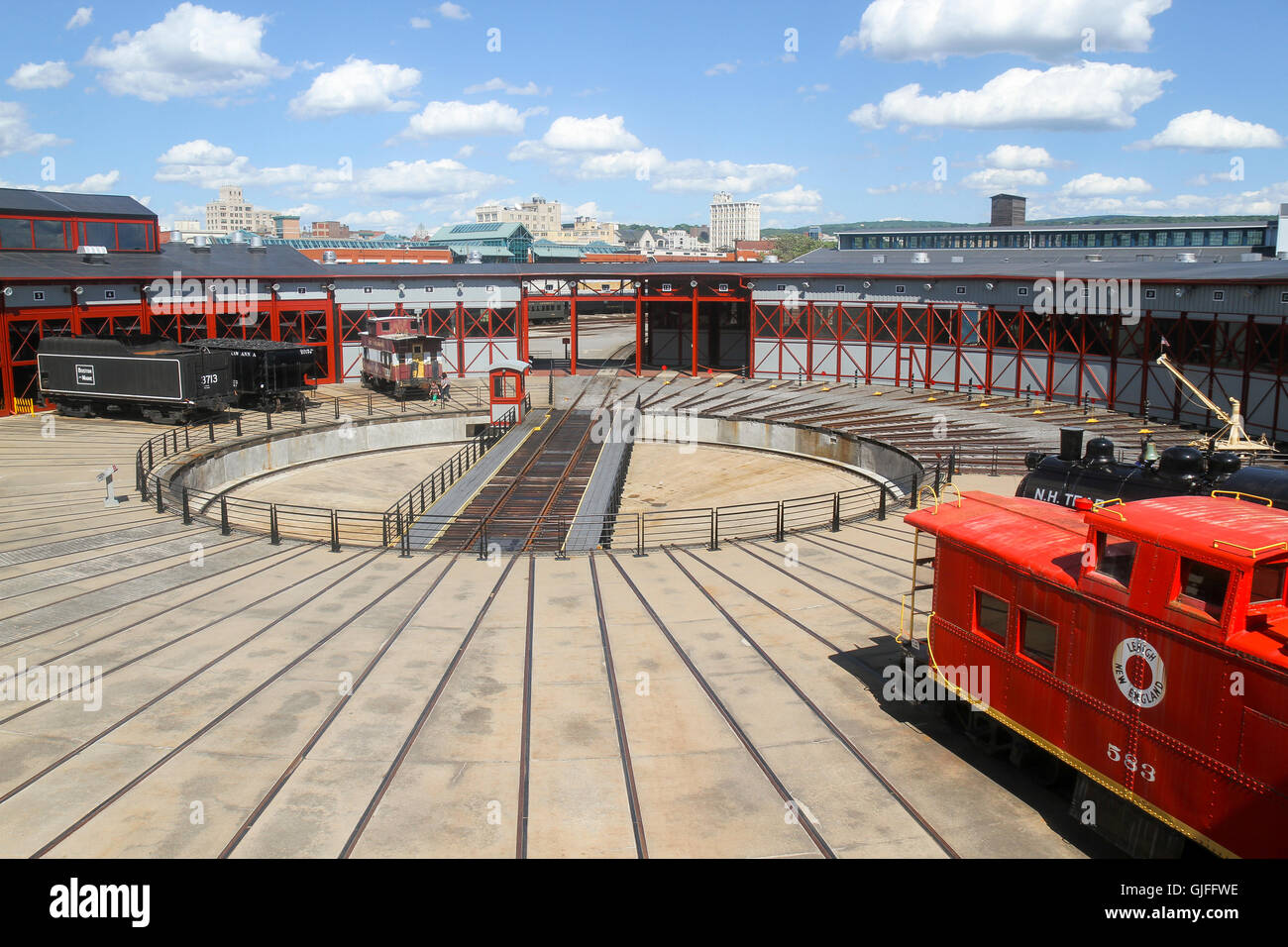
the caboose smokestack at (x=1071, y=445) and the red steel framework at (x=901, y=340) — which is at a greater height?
the red steel framework at (x=901, y=340)

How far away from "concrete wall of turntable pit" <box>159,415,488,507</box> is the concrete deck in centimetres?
1229

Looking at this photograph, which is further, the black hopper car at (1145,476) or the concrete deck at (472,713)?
the black hopper car at (1145,476)

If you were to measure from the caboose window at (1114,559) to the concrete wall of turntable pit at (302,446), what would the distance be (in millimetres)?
29797

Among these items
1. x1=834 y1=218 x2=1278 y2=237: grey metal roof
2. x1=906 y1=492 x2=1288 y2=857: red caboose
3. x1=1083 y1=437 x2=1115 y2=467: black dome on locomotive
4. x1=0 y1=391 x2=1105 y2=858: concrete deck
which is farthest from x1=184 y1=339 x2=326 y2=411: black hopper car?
x1=834 y1=218 x2=1278 y2=237: grey metal roof

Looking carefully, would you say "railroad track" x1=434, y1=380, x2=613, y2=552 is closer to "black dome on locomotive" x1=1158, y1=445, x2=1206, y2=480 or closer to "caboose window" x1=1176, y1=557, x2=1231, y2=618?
"black dome on locomotive" x1=1158, y1=445, x2=1206, y2=480

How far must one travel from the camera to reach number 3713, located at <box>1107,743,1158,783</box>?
10.4m

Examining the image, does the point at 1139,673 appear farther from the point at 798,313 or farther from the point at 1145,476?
the point at 798,313

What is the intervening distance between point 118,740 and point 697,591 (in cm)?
1128

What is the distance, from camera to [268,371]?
4606 cm

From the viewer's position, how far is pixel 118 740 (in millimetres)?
13922

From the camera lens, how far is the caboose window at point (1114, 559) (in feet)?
36.4

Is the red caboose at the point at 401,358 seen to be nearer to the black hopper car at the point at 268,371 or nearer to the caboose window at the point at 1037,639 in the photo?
the black hopper car at the point at 268,371
